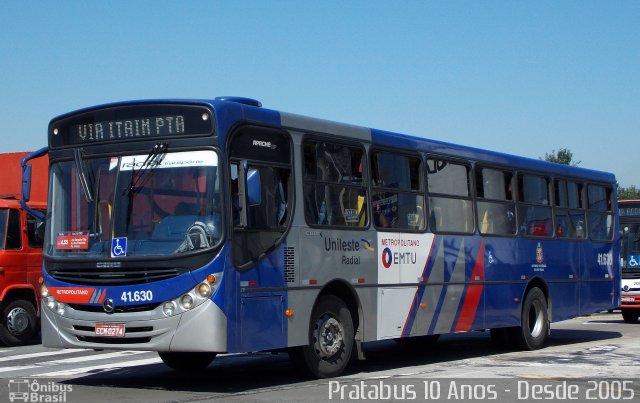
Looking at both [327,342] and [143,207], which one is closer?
[143,207]

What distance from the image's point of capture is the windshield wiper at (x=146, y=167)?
10992mm

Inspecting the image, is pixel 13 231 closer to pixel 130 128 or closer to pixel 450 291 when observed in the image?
pixel 130 128

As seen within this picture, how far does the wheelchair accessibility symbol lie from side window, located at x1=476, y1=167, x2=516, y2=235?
6927mm

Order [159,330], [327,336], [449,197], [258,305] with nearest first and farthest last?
[159,330], [258,305], [327,336], [449,197]

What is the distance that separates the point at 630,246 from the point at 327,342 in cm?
1506

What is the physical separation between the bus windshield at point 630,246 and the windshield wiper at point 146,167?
16.9 meters

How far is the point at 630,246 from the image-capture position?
25.2 metres

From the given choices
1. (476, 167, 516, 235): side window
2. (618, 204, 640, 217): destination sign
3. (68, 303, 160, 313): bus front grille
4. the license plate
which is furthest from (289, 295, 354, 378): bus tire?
(618, 204, 640, 217): destination sign

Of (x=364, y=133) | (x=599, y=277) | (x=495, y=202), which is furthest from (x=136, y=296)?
(x=599, y=277)

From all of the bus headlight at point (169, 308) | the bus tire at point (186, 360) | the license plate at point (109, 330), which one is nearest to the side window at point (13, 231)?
the bus tire at point (186, 360)

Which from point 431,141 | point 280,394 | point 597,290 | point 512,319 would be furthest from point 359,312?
point 597,290

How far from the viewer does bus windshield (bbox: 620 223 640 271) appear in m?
25.1

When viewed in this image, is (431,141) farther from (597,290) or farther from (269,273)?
(597,290)

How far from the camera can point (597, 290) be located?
1956 centimetres
